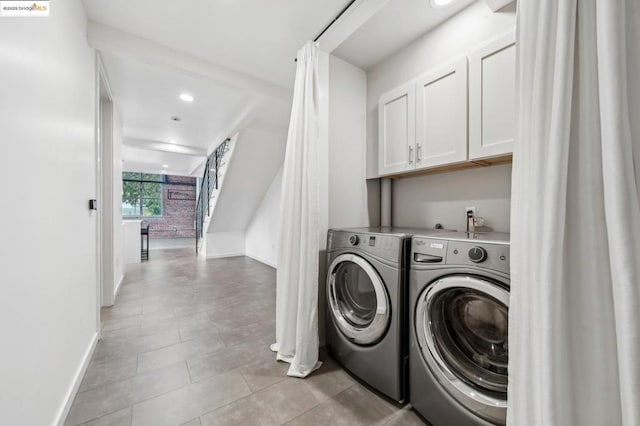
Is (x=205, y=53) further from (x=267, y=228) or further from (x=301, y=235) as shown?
(x=267, y=228)

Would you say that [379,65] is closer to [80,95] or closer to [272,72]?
[272,72]

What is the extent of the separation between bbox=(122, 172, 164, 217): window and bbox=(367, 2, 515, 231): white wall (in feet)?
31.6

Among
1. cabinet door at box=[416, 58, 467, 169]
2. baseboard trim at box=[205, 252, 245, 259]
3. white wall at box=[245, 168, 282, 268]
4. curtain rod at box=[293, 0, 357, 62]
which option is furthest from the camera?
baseboard trim at box=[205, 252, 245, 259]

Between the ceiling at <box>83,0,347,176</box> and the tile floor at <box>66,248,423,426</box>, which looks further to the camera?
the ceiling at <box>83,0,347,176</box>

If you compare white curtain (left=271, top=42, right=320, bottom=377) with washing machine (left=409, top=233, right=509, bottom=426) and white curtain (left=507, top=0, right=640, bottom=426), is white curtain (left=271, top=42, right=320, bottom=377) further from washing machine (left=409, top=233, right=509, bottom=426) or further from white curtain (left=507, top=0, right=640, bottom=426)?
white curtain (left=507, top=0, right=640, bottom=426)

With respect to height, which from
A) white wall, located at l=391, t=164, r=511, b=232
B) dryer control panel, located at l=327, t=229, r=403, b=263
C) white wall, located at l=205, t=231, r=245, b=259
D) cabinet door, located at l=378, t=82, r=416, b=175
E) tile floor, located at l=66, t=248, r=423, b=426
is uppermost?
cabinet door, located at l=378, t=82, r=416, b=175

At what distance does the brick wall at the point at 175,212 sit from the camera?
9.18m

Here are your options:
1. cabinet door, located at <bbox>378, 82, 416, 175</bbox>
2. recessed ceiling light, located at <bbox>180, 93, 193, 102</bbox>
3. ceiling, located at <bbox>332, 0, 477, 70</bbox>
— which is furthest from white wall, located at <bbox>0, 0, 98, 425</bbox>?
cabinet door, located at <bbox>378, 82, 416, 175</bbox>

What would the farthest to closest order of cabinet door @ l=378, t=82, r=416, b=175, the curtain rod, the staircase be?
the staircase → cabinet door @ l=378, t=82, r=416, b=175 → the curtain rod

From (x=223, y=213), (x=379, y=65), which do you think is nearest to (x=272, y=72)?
(x=379, y=65)

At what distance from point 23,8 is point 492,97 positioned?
2.17m

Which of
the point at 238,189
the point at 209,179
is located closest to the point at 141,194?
the point at 209,179

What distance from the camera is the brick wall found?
9180mm

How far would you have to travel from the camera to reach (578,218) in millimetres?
706
